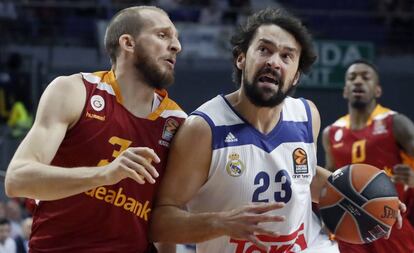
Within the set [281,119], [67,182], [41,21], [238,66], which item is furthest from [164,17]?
[41,21]

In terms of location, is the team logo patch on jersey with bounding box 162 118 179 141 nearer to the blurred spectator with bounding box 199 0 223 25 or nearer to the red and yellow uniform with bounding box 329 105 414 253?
the red and yellow uniform with bounding box 329 105 414 253

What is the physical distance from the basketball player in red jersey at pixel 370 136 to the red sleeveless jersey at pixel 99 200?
11.1 feet

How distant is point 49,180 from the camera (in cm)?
405

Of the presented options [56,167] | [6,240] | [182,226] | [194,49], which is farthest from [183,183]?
[194,49]

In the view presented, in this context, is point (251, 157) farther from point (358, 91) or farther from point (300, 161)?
point (358, 91)

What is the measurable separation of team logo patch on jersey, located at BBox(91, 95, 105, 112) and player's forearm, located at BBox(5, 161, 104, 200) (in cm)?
52

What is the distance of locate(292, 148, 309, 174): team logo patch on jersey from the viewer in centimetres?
473

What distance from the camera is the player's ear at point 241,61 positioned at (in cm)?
480

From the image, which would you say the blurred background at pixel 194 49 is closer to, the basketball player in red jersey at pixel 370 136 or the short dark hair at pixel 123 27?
the basketball player in red jersey at pixel 370 136

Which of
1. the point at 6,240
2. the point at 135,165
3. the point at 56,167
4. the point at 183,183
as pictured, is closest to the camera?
the point at 135,165

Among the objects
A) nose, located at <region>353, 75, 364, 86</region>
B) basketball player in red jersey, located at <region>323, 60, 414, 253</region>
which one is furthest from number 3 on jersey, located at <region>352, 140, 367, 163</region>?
nose, located at <region>353, 75, 364, 86</region>

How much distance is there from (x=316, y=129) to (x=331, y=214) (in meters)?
0.52

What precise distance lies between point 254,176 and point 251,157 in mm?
101

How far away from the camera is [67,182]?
4.03 metres
